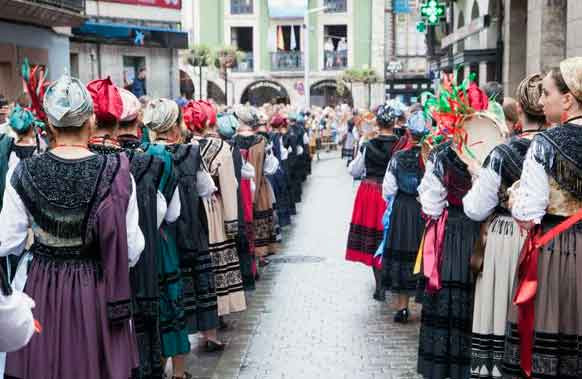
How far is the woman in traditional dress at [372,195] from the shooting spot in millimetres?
9148

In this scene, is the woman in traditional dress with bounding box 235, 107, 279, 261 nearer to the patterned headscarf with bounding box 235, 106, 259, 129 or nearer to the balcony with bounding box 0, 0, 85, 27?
the patterned headscarf with bounding box 235, 106, 259, 129

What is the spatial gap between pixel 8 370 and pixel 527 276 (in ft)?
8.50

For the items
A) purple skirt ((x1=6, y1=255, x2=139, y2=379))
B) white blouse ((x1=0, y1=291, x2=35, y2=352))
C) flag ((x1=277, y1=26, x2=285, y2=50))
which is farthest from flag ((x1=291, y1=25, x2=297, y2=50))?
white blouse ((x1=0, y1=291, x2=35, y2=352))

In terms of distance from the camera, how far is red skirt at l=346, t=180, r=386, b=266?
952 cm

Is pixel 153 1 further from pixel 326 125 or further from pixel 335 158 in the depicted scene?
pixel 326 125

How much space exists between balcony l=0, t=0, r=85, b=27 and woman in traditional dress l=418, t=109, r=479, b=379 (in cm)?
1182

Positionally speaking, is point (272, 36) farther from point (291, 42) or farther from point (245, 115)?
point (245, 115)

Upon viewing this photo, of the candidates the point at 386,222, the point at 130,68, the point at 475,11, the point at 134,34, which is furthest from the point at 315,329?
the point at 130,68

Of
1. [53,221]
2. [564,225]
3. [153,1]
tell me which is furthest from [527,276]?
[153,1]

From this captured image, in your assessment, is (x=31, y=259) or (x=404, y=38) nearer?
(x=31, y=259)

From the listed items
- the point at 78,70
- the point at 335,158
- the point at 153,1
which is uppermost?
the point at 153,1

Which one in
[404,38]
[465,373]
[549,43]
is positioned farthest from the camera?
[404,38]

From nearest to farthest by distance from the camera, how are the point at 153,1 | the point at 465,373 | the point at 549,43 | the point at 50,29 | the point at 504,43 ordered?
the point at 465,373, the point at 549,43, the point at 504,43, the point at 50,29, the point at 153,1

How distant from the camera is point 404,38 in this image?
49.8 metres
